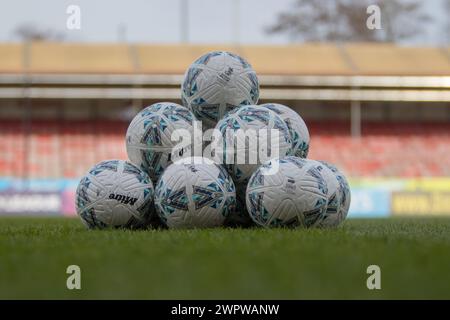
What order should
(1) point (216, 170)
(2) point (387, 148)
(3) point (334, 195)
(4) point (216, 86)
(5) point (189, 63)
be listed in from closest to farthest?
1. (1) point (216, 170)
2. (3) point (334, 195)
3. (4) point (216, 86)
4. (5) point (189, 63)
5. (2) point (387, 148)

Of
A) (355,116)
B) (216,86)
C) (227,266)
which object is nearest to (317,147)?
(355,116)

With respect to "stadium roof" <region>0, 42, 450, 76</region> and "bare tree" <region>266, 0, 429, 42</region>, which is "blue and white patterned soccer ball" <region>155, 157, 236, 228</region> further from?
"bare tree" <region>266, 0, 429, 42</region>

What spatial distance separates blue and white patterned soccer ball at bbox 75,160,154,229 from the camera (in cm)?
885

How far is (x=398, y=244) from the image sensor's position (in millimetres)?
6910

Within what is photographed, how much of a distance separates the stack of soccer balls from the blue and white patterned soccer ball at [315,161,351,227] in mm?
11

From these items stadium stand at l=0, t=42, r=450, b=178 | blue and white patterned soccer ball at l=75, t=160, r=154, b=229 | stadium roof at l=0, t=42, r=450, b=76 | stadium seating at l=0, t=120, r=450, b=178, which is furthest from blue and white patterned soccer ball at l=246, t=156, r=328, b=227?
stadium seating at l=0, t=120, r=450, b=178

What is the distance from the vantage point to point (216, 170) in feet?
28.2

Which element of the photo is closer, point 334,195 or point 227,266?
point 227,266

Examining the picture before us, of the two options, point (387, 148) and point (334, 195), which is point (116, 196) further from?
point (387, 148)

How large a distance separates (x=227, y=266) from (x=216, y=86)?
4228mm

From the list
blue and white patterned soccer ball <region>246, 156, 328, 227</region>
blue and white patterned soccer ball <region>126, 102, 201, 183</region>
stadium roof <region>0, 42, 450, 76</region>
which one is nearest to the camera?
blue and white patterned soccer ball <region>246, 156, 328, 227</region>

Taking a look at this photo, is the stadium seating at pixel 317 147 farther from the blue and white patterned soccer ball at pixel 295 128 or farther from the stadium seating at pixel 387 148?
the blue and white patterned soccer ball at pixel 295 128

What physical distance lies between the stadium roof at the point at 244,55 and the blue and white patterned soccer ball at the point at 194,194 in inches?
891
